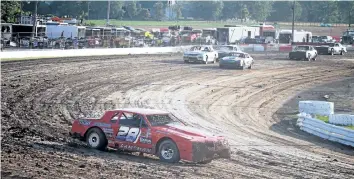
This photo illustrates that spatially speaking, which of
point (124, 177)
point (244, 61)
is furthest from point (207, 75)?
point (124, 177)

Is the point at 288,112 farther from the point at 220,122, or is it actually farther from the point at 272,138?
the point at 272,138

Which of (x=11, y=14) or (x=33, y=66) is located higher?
(x=11, y=14)

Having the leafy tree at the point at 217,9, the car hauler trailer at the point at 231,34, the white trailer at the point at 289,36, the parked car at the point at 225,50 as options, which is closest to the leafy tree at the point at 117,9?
the leafy tree at the point at 217,9

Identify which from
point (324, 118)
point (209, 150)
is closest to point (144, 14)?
point (324, 118)

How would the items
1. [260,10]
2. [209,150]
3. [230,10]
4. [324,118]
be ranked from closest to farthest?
[209,150]
[324,118]
[260,10]
[230,10]

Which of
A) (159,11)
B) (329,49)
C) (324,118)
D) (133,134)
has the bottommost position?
(324,118)

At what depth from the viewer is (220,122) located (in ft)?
60.1

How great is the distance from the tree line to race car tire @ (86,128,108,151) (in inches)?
3380

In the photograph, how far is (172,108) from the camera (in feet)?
67.6

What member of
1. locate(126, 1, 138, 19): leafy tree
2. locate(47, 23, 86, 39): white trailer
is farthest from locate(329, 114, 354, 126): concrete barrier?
locate(126, 1, 138, 19): leafy tree

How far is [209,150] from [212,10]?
114633 mm

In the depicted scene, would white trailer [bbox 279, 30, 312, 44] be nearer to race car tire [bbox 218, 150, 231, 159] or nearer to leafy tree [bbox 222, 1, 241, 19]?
race car tire [bbox 218, 150, 231, 159]

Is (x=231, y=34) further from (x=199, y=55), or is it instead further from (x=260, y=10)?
(x=260, y=10)

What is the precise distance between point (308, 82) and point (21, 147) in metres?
21.0
